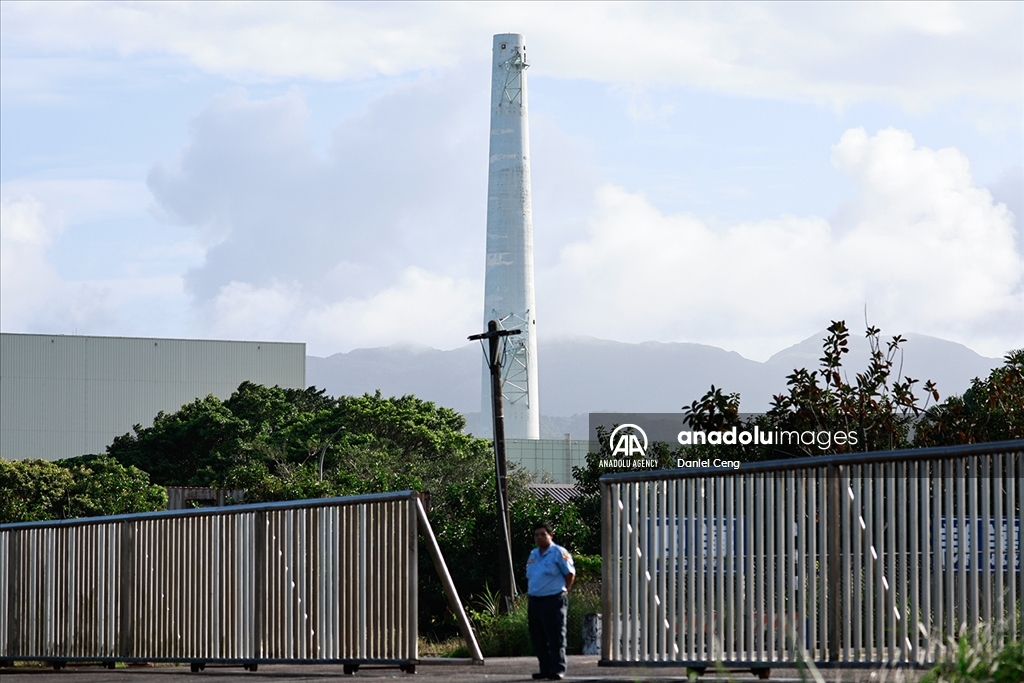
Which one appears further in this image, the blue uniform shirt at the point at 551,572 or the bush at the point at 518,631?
the bush at the point at 518,631

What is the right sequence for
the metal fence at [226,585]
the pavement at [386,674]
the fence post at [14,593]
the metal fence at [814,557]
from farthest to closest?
the fence post at [14,593] → the metal fence at [226,585] → the pavement at [386,674] → the metal fence at [814,557]

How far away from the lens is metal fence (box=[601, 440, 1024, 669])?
12.1 meters

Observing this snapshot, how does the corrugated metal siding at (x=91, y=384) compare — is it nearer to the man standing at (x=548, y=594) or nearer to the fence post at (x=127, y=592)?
the fence post at (x=127, y=592)

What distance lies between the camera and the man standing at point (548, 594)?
48.2 ft

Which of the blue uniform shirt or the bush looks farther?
the bush

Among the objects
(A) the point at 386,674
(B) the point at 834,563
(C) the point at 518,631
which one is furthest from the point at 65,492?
(B) the point at 834,563

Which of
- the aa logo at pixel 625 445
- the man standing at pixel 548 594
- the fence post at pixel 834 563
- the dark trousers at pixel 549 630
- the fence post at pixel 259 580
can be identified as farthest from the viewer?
the aa logo at pixel 625 445

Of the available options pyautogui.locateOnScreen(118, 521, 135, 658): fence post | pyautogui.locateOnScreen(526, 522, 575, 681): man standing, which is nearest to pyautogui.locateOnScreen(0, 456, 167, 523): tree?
pyautogui.locateOnScreen(118, 521, 135, 658): fence post

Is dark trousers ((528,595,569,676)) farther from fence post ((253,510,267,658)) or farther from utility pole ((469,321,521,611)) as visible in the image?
utility pole ((469,321,521,611))

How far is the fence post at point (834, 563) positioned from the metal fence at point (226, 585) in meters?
4.28

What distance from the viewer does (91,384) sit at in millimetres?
88188

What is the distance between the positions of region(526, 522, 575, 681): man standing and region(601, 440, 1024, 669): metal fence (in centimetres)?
58

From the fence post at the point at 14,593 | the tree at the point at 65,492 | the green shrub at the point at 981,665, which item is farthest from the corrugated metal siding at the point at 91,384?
the green shrub at the point at 981,665

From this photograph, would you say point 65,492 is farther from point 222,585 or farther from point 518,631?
point 222,585
